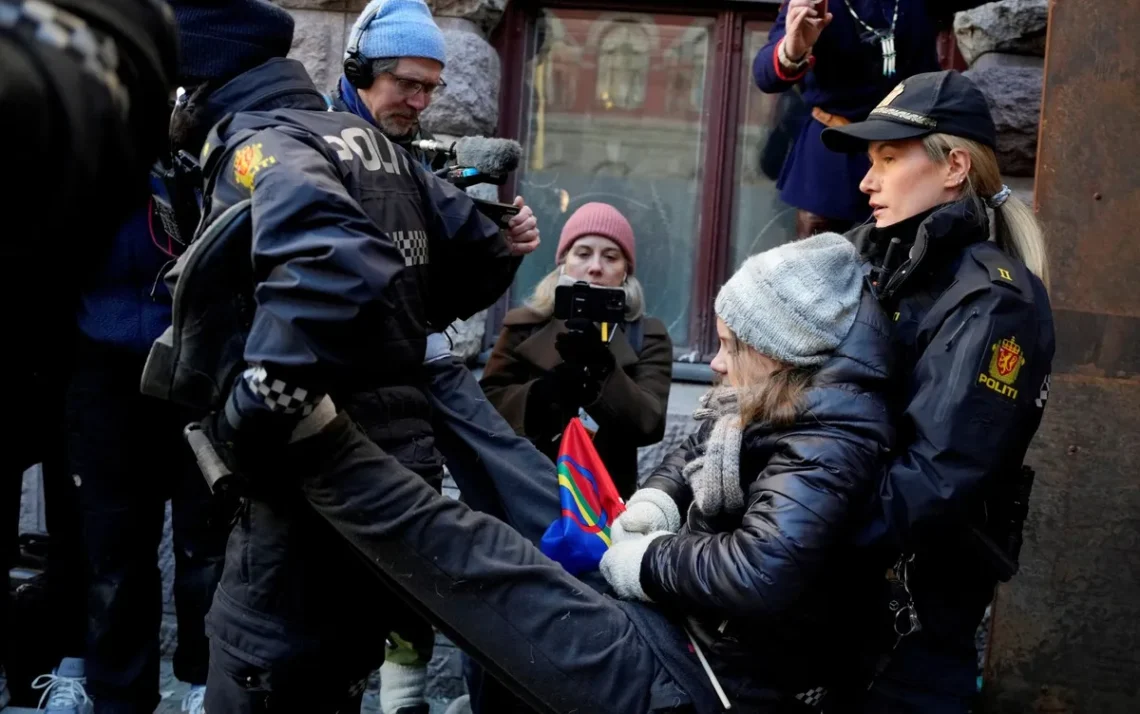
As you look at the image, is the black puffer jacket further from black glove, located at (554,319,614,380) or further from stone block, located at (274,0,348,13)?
stone block, located at (274,0,348,13)

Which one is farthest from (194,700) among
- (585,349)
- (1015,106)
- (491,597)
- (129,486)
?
(1015,106)

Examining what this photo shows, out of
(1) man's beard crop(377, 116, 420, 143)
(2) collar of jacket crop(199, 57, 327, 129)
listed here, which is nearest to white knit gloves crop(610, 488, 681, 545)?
(2) collar of jacket crop(199, 57, 327, 129)

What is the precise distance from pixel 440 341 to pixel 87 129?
189 cm

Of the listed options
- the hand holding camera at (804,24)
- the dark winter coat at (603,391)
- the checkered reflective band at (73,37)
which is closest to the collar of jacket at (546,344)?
the dark winter coat at (603,391)

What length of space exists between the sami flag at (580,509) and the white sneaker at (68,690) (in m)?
1.70

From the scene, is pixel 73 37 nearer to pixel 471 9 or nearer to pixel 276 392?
pixel 276 392

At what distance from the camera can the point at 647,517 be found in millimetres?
2615

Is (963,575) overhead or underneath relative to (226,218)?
underneath

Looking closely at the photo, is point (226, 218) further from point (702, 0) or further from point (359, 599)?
point (702, 0)

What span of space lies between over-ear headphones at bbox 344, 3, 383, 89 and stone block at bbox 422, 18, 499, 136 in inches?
43.2

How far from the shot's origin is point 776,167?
186 inches

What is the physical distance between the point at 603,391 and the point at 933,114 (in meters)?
1.36

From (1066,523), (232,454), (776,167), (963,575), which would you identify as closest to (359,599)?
(232,454)

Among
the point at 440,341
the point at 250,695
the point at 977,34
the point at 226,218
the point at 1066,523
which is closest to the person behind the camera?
the point at 226,218
